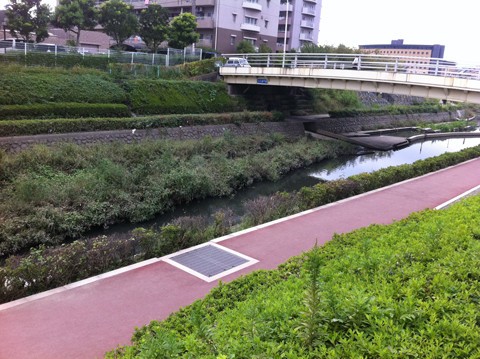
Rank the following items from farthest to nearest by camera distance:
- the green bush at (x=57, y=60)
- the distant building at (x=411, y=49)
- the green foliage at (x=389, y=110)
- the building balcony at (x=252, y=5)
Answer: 1. the distant building at (x=411, y=49)
2. the building balcony at (x=252, y=5)
3. the green foliage at (x=389, y=110)
4. the green bush at (x=57, y=60)

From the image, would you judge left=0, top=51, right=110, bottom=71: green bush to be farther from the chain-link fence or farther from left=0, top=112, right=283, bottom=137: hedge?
left=0, top=112, right=283, bottom=137: hedge

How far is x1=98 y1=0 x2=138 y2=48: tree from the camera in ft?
103

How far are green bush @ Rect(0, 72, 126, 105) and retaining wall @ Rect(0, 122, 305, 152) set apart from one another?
2732 mm

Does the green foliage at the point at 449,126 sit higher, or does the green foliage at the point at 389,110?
the green foliage at the point at 389,110

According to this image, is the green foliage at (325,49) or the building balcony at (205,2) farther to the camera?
the building balcony at (205,2)

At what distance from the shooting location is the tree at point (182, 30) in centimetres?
3296

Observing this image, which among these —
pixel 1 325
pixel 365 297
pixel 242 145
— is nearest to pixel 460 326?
pixel 365 297

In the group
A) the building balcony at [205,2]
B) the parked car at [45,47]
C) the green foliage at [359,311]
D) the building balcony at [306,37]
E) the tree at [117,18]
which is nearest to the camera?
the green foliage at [359,311]

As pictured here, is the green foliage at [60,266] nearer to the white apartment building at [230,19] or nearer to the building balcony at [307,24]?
the white apartment building at [230,19]

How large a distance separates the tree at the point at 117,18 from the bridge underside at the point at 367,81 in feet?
29.4

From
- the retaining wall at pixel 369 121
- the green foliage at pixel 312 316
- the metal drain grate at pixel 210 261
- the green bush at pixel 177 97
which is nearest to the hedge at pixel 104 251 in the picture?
the metal drain grate at pixel 210 261

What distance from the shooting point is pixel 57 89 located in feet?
64.9

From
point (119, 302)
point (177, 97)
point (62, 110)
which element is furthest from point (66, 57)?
point (119, 302)

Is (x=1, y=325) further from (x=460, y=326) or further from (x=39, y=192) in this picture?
(x=39, y=192)
